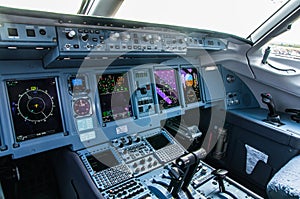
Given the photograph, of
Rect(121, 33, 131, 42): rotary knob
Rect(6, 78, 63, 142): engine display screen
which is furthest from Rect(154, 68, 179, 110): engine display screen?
Rect(6, 78, 63, 142): engine display screen

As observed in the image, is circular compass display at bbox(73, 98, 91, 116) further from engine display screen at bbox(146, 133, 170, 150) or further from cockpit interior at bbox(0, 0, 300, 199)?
engine display screen at bbox(146, 133, 170, 150)

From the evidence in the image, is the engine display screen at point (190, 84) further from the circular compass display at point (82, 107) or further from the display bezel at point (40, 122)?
the display bezel at point (40, 122)

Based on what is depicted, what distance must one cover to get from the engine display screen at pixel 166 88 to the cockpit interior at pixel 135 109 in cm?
1

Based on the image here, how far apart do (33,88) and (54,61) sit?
0.31 m

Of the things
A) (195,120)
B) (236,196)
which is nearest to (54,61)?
(236,196)

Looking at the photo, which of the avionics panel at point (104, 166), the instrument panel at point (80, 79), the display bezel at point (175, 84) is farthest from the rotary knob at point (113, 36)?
the avionics panel at point (104, 166)

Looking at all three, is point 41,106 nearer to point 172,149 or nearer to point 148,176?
point 148,176

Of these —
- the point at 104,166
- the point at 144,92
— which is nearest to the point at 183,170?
the point at 104,166

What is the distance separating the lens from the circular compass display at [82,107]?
1636 millimetres

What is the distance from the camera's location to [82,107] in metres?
1.67

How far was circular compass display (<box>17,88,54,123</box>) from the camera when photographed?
146 cm

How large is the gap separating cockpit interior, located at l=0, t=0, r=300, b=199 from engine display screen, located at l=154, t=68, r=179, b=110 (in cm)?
1

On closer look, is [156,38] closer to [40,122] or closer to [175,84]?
[175,84]

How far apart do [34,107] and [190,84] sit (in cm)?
162
